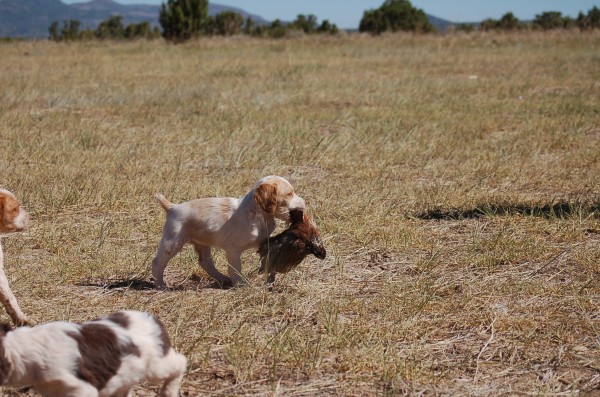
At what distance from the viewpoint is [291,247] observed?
17.0ft

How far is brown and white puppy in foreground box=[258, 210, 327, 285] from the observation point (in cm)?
515

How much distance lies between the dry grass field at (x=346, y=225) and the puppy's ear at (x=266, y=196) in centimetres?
50

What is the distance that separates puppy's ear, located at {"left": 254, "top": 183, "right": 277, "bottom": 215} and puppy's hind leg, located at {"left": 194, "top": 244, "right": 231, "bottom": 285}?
1.95ft

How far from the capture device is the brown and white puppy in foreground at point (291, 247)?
16.9 ft

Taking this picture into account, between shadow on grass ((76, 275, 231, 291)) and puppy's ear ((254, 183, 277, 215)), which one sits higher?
puppy's ear ((254, 183, 277, 215))

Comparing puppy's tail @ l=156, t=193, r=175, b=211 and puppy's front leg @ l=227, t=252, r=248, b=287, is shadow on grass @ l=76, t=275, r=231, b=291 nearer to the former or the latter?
puppy's front leg @ l=227, t=252, r=248, b=287

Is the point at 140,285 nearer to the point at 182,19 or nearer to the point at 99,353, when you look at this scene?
the point at 99,353

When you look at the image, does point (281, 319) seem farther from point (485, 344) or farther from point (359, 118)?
point (359, 118)

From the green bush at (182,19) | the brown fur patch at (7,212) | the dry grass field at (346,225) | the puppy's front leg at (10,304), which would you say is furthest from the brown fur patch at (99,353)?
the green bush at (182,19)

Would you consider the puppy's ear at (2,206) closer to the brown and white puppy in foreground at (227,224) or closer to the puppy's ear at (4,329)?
the brown and white puppy in foreground at (227,224)

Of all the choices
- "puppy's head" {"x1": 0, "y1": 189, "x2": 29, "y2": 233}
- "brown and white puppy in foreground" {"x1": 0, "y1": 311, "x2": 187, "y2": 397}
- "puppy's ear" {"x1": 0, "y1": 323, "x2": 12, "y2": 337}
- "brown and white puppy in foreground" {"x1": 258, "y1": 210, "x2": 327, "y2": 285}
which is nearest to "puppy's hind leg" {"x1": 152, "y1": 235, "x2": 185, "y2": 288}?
"brown and white puppy in foreground" {"x1": 258, "y1": 210, "x2": 327, "y2": 285}

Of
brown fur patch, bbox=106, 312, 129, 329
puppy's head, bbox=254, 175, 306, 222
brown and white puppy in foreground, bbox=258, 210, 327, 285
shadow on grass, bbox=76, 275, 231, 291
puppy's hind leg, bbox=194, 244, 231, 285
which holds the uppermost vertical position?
puppy's head, bbox=254, 175, 306, 222

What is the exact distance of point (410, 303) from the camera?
15.8 feet

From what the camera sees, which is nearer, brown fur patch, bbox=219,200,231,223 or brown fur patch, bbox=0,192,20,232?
brown fur patch, bbox=0,192,20,232
